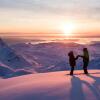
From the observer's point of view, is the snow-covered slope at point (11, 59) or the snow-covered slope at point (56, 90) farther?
the snow-covered slope at point (11, 59)

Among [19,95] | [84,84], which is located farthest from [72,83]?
[19,95]

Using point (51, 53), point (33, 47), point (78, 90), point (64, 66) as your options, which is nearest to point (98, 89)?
point (78, 90)

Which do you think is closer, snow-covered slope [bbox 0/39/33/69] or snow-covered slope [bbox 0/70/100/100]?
A: snow-covered slope [bbox 0/70/100/100]

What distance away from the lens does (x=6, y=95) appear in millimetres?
11609

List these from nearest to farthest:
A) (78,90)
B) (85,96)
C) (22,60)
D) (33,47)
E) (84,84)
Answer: (85,96)
(78,90)
(84,84)
(22,60)
(33,47)

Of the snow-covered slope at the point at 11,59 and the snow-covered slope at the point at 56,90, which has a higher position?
the snow-covered slope at the point at 56,90

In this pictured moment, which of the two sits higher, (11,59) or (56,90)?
(56,90)

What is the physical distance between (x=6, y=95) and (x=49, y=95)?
1.64 m

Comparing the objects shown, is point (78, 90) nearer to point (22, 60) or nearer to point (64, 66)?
point (64, 66)

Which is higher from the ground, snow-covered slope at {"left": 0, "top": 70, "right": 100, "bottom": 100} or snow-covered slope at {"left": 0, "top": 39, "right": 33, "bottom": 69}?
snow-covered slope at {"left": 0, "top": 70, "right": 100, "bottom": 100}

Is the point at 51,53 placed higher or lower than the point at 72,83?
lower

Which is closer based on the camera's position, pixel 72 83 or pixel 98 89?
pixel 98 89

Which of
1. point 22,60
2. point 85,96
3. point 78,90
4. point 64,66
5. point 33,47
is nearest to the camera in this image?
point 85,96

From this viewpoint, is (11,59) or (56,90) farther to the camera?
(11,59)
